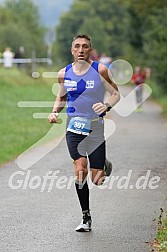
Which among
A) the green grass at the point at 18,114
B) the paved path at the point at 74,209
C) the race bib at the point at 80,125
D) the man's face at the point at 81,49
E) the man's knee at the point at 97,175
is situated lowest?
the green grass at the point at 18,114

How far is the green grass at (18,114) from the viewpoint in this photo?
18427 millimetres

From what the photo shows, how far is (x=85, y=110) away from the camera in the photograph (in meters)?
9.38

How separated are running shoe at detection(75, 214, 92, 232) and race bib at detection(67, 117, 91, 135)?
0.95m

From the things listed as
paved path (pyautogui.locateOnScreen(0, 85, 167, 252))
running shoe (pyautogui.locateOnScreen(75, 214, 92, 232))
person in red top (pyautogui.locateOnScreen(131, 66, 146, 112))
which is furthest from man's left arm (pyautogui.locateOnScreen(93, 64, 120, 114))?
person in red top (pyautogui.locateOnScreen(131, 66, 146, 112))

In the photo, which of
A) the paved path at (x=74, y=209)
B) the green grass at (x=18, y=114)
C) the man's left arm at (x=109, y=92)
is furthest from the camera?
the green grass at (x=18, y=114)

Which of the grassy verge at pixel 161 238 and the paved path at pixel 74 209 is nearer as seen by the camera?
the grassy verge at pixel 161 238

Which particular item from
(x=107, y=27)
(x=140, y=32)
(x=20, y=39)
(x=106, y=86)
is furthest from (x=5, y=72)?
(x=107, y=27)

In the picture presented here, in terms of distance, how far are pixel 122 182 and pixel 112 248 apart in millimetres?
5014

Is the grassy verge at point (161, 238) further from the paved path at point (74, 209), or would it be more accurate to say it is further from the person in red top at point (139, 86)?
the person in red top at point (139, 86)

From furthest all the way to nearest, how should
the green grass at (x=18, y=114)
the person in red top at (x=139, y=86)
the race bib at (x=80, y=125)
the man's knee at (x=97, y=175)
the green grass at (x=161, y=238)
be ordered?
the person in red top at (x=139, y=86) < the green grass at (x=18, y=114) < the man's knee at (x=97, y=175) < the race bib at (x=80, y=125) < the green grass at (x=161, y=238)

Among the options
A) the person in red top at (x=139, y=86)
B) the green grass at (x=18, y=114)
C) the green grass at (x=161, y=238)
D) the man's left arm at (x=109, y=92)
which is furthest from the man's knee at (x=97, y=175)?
the person in red top at (x=139, y=86)

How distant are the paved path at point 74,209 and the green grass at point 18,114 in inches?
48.8

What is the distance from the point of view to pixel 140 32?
2283 inches

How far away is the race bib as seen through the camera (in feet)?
30.6
